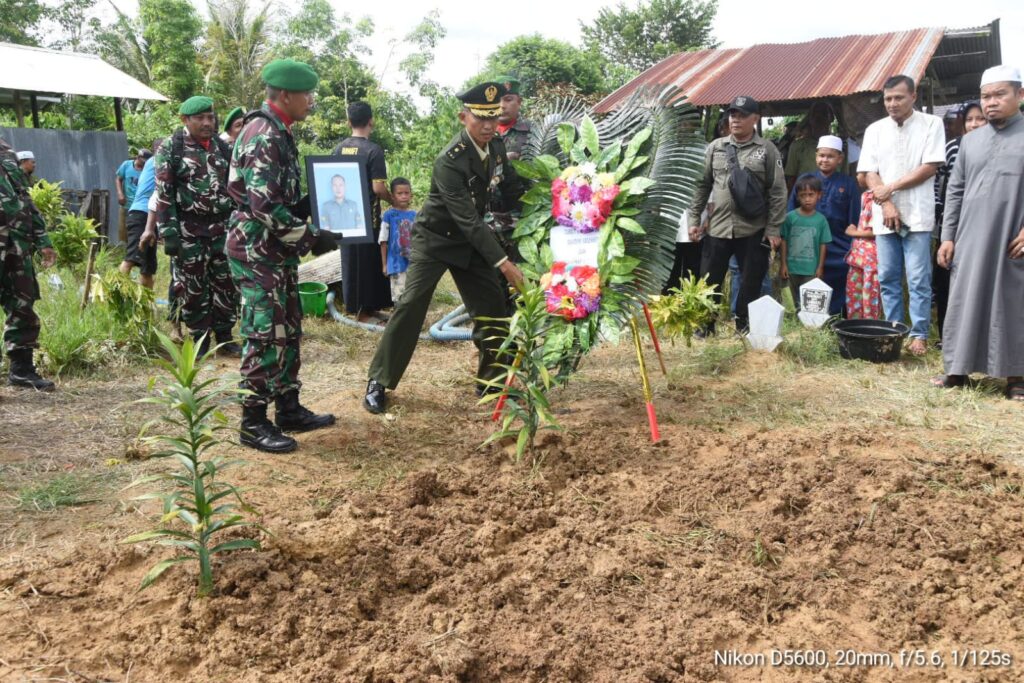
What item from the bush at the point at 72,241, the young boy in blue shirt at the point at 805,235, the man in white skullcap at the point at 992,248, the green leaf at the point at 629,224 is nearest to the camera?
the green leaf at the point at 629,224

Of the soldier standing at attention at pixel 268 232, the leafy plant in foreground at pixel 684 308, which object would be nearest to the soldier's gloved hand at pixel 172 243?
the soldier standing at attention at pixel 268 232

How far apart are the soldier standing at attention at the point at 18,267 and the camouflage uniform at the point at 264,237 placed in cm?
189

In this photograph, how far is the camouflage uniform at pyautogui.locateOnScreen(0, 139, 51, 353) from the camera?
478 cm

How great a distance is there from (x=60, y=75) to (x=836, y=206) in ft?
45.4

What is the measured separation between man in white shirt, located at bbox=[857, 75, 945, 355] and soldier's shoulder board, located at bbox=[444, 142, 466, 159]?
3102mm

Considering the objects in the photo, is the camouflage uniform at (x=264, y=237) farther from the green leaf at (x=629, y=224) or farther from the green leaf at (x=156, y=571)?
the green leaf at (x=629, y=224)

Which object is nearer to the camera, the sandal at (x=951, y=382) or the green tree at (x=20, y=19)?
the sandal at (x=951, y=382)

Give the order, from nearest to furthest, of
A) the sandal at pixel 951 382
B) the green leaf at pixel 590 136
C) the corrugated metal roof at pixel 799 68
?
1. the green leaf at pixel 590 136
2. the sandal at pixel 951 382
3. the corrugated metal roof at pixel 799 68

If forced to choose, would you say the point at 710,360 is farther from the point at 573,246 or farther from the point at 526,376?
the point at 526,376

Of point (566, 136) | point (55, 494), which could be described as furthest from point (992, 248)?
point (55, 494)

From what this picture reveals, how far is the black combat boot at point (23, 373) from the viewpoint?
16.5 ft

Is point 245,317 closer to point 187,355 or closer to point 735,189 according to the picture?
point 187,355

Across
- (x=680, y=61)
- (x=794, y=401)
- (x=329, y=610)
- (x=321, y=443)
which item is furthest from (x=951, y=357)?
(x=680, y=61)

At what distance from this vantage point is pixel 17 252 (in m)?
4.88
